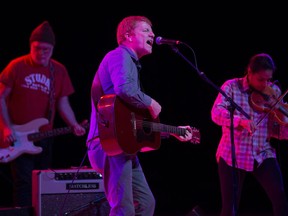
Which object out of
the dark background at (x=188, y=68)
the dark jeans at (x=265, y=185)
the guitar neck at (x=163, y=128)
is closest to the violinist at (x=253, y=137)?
the dark jeans at (x=265, y=185)

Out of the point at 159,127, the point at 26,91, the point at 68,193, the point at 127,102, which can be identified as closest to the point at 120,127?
the point at 127,102

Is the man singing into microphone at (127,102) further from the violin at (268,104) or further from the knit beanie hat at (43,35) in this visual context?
the knit beanie hat at (43,35)

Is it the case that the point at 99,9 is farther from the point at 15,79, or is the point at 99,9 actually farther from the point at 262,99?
the point at 262,99

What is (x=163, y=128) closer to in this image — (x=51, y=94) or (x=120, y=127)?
(x=120, y=127)

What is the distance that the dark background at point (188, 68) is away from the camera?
829 cm

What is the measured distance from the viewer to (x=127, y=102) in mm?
3818

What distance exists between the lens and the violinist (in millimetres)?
5180

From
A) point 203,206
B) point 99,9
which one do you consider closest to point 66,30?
point 99,9

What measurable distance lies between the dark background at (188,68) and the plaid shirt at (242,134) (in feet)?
10.3

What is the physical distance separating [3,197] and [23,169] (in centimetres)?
264

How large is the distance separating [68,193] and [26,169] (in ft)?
2.31

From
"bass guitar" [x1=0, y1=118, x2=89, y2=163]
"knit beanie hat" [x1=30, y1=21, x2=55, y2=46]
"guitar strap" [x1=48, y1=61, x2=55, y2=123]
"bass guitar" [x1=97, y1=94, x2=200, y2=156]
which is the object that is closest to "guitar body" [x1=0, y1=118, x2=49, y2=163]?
"bass guitar" [x1=0, y1=118, x2=89, y2=163]

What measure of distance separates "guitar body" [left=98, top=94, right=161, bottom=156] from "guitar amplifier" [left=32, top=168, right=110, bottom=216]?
64.6 inches

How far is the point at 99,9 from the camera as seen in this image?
27.0 feet
